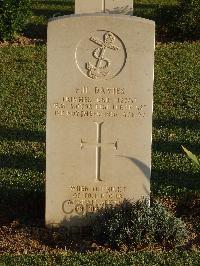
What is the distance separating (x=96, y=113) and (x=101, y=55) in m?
0.50

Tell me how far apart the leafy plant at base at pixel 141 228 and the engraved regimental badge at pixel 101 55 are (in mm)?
1184

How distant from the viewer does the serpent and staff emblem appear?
5.51 meters

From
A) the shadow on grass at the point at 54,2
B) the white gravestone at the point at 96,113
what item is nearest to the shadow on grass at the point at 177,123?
the white gravestone at the point at 96,113

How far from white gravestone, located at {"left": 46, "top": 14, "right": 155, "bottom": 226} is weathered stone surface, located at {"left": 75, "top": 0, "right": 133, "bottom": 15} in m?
4.38

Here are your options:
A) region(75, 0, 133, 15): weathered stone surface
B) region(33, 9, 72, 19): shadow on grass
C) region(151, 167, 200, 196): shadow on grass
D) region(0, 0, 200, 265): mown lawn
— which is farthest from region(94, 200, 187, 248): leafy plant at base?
region(33, 9, 72, 19): shadow on grass

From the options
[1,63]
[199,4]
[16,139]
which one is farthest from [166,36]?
[16,139]

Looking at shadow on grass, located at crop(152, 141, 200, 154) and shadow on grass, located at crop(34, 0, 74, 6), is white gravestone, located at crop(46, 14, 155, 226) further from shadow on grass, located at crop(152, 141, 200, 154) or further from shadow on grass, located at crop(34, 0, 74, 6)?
shadow on grass, located at crop(34, 0, 74, 6)

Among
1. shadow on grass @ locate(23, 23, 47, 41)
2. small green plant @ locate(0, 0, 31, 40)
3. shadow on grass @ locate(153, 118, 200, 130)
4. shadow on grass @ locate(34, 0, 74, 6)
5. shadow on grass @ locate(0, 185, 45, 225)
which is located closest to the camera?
shadow on grass @ locate(0, 185, 45, 225)

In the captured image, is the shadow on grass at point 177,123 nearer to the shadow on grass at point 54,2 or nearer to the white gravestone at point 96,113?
the white gravestone at point 96,113

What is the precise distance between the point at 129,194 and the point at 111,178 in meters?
0.21

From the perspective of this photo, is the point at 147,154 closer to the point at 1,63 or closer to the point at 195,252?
the point at 195,252

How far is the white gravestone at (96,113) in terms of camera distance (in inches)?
217

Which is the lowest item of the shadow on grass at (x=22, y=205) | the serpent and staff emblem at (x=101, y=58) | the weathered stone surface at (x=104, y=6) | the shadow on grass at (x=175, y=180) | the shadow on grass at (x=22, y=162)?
the shadow on grass at (x=22, y=205)

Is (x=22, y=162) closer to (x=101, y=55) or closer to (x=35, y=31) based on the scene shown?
(x=101, y=55)
